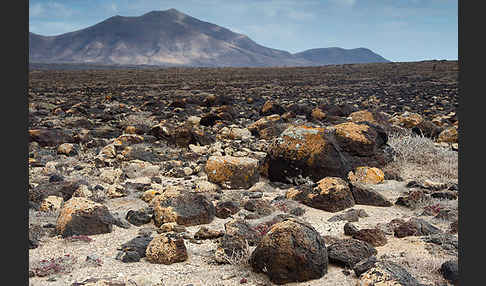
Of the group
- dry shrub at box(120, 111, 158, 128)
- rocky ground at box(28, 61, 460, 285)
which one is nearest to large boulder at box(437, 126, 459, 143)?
rocky ground at box(28, 61, 460, 285)

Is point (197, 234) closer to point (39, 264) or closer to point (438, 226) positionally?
point (39, 264)

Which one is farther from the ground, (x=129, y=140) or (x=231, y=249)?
(x=129, y=140)

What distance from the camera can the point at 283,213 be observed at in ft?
17.5

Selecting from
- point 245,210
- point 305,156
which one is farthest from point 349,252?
point 305,156

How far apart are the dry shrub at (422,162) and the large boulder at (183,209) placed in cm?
366

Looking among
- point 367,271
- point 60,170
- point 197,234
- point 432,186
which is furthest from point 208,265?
point 60,170

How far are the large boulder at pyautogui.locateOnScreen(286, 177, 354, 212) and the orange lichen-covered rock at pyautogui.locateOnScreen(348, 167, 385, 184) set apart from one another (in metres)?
1.16

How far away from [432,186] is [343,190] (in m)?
1.75

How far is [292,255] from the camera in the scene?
3553 millimetres

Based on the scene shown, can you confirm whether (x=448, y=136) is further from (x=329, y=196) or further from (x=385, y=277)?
(x=385, y=277)

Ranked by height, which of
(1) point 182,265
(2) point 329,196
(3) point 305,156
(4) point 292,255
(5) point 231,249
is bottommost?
(1) point 182,265

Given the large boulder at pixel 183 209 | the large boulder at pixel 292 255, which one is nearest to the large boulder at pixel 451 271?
the large boulder at pixel 292 255

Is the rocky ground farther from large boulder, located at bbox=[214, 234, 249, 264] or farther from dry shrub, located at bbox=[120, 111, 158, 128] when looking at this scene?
dry shrub, located at bbox=[120, 111, 158, 128]

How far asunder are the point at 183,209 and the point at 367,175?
3.31 metres
